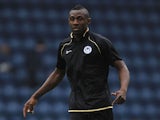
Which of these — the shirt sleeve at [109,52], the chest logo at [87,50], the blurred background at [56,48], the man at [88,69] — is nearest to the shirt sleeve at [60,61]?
the man at [88,69]

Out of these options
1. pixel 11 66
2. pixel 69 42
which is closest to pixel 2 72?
pixel 11 66

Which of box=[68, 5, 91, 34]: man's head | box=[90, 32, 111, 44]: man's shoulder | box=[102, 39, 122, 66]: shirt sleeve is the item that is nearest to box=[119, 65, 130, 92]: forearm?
box=[102, 39, 122, 66]: shirt sleeve

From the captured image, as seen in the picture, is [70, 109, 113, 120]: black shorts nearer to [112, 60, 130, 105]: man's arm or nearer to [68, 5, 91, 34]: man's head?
[112, 60, 130, 105]: man's arm

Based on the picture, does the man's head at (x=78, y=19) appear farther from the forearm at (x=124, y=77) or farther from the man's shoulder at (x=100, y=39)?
the forearm at (x=124, y=77)

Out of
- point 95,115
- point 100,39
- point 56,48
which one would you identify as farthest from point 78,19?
point 56,48

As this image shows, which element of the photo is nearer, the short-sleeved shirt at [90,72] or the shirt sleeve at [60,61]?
the short-sleeved shirt at [90,72]

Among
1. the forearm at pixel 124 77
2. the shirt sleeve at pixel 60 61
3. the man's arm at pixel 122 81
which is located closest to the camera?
the man's arm at pixel 122 81

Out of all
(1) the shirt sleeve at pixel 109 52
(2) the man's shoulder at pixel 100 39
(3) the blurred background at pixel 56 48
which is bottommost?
(3) the blurred background at pixel 56 48

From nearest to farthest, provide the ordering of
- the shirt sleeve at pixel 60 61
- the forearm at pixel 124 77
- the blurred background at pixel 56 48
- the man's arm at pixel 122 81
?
the man's arm at pixel 122 81 → the forearm at pixel 124 77 → the shirt sleeve at pixel 60 61 → the blurred background at pixel 56 48

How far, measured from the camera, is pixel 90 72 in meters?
5.21

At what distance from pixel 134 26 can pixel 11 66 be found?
3298 millimetres

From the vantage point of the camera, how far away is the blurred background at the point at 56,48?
41.7ft

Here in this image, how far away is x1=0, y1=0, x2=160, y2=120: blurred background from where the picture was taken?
501 inches

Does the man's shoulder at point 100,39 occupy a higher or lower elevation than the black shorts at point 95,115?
higher
